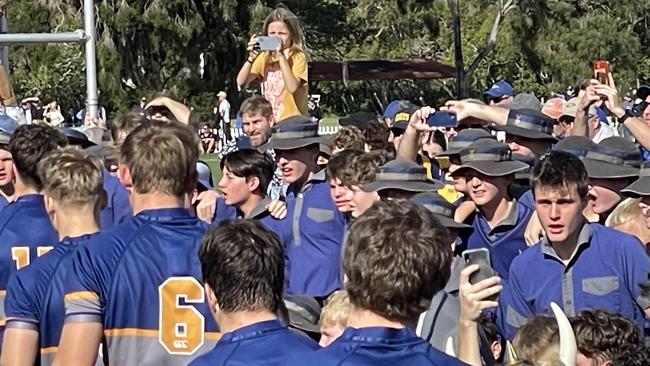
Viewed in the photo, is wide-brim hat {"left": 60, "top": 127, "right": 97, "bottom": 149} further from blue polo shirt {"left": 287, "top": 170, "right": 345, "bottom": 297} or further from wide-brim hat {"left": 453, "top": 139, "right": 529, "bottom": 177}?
wide-brim hat {"left": 453, "top": 139, "right": 529, "bottom": 177}

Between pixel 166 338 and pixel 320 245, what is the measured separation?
3190mm

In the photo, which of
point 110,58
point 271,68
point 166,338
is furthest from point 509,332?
point 110,58

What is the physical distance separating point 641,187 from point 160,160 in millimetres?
2683

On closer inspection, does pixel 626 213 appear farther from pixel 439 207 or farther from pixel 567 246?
pixel 439 207

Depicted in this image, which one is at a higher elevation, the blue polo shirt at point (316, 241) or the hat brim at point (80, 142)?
the hat brim at point (80, 142)

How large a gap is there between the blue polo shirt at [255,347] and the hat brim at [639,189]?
2866mm

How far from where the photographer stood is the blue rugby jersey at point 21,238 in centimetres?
641

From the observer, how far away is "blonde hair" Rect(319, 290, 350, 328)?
5105 millimetres

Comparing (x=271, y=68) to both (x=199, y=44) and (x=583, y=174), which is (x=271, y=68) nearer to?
(x=583, y=174)

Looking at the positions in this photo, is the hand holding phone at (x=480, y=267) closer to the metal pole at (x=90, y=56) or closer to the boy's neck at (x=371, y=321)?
the boy's neck at (x=371, y=321)

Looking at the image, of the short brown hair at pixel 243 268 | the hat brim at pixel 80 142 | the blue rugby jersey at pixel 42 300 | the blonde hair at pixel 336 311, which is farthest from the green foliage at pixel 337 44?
the short brown hair at pixel 243 268

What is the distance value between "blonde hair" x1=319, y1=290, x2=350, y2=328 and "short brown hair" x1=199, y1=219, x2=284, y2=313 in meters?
0.62

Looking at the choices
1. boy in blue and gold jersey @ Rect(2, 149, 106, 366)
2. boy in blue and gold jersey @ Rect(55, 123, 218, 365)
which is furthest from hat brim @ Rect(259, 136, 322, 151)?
boy in blue and gold jersey @ Rect(55, 123, 218, 365)

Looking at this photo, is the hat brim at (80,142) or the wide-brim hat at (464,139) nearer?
the wide-brim hat at (464,139)
